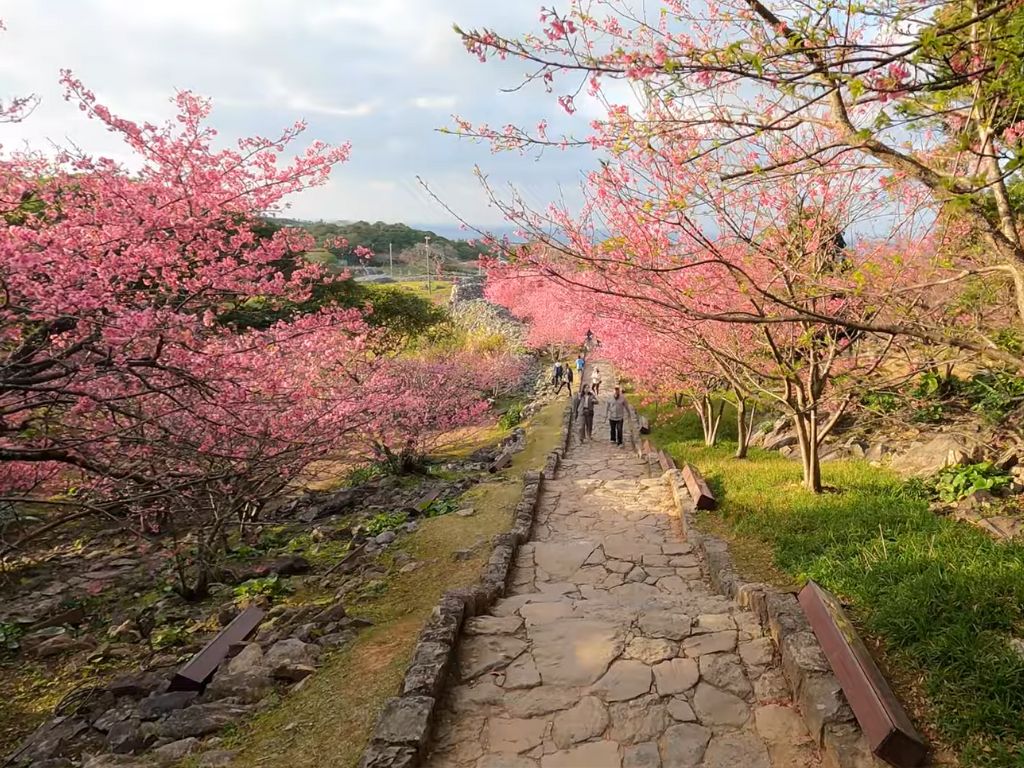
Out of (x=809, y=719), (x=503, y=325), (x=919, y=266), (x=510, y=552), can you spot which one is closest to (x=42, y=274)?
(x=510, y=552)

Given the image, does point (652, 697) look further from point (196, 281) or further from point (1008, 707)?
point (196, 281)

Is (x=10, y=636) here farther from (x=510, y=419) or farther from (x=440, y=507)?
(x=510, y=419)

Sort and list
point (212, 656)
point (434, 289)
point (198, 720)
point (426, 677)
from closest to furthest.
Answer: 1. point (426, 677)
2. point (198, 720)
3. point (212, 656)
4. point (434, 289)

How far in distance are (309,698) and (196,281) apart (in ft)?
18.8

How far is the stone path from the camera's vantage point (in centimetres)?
355

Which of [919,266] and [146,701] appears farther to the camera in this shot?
[919,266]

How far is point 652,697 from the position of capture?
4012mm

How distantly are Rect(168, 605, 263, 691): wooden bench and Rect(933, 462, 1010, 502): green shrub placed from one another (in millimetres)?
8979

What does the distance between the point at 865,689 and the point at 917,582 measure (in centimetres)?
164

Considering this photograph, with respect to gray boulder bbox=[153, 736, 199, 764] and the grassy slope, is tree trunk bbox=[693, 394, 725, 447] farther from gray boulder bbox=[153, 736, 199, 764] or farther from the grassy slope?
gray boulder bbox=[153, 736, 199, 764]

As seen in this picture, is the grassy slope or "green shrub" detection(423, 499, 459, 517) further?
"green shrub" detection(423, 499, 459, 517)

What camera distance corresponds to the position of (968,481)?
7.23 meters

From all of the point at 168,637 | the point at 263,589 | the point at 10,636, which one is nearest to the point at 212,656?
the point at 168,637

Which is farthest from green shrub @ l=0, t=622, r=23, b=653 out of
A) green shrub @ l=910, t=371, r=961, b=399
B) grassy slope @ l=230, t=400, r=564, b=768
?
green shrub @ l=910, t=371, r=961, b=399
